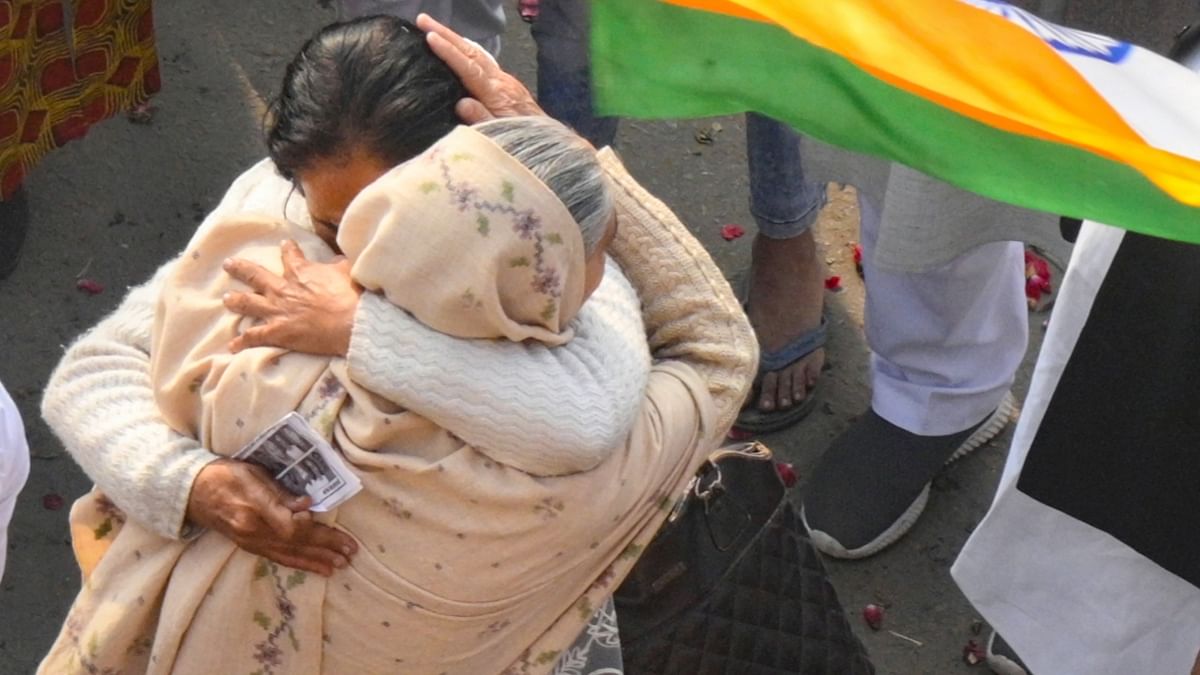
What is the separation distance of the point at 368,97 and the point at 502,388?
362mm

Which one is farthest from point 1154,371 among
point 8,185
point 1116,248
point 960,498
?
point 8,185

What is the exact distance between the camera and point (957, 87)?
4.99ft

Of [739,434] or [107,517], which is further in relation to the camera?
→ [739,434]

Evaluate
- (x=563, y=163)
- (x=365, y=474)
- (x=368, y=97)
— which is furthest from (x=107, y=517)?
(x=563, y=163)

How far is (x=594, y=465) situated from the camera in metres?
1.69

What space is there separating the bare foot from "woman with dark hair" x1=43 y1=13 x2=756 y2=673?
165 centimetres

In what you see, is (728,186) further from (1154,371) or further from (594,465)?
(594,465)

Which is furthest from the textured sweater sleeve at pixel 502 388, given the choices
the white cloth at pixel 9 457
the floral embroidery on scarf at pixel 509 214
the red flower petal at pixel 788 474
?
the red flower petal at pixel 788 474

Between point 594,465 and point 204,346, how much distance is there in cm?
45

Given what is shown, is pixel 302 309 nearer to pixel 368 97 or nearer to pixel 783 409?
pixel 368 97

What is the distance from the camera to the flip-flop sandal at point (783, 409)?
11.3 feet

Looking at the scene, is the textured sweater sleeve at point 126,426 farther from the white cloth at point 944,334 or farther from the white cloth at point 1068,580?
the white cloth at point 944,334

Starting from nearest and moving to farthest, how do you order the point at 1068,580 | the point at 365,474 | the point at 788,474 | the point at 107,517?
the point at 365,474, the point at 107,517, the point at 1068,580, the point at 788,474

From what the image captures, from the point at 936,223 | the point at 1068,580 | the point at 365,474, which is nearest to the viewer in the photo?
the point at 365,474
